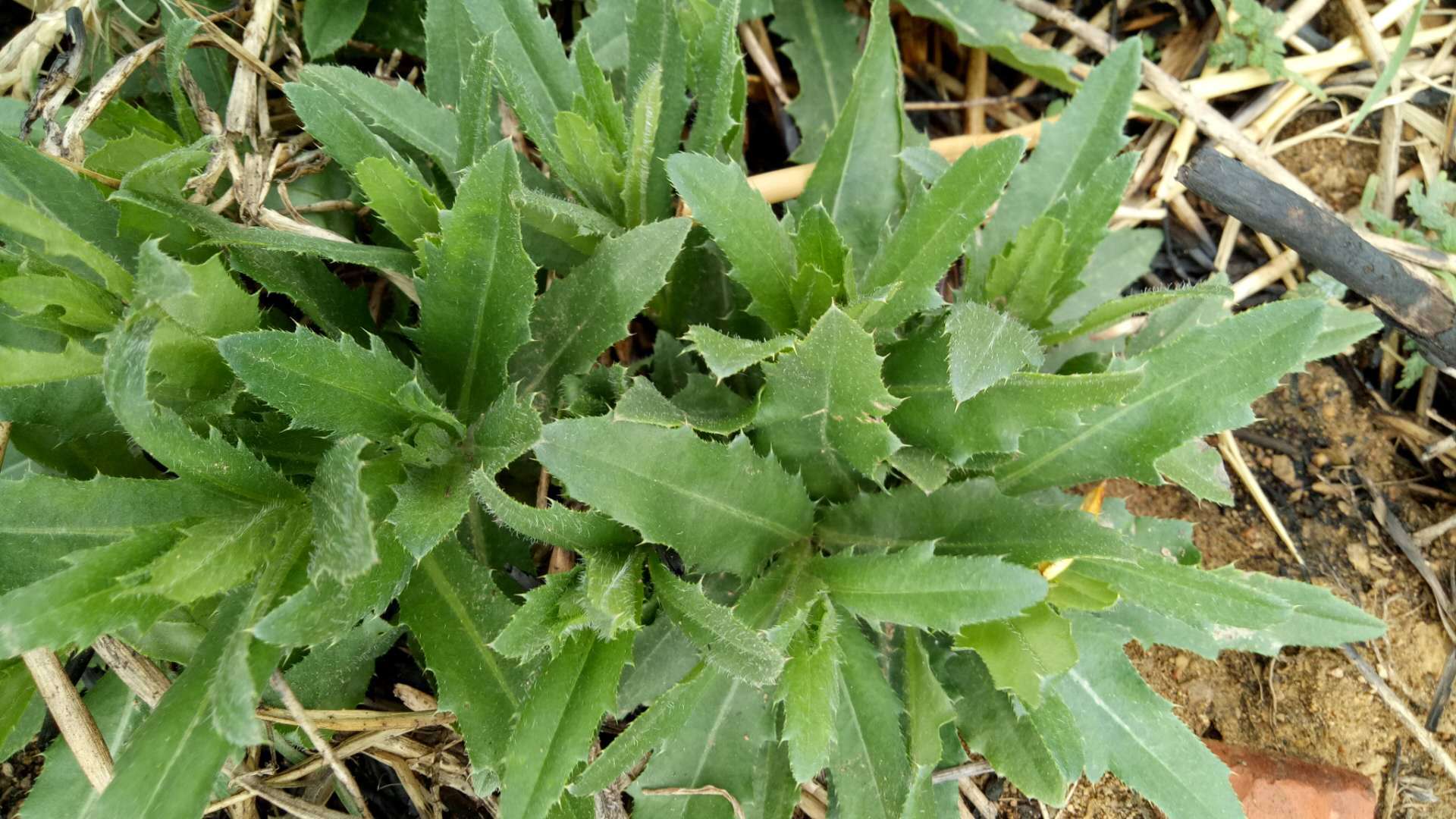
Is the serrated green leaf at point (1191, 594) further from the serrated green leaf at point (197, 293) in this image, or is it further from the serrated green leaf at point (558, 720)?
the serrated green leaf at point (197, 293)

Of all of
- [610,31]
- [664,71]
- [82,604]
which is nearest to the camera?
[82,604]

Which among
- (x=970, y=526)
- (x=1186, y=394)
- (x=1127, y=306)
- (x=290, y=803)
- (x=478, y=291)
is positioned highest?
(x=478, y=291)

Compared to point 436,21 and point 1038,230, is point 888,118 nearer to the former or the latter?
point 1038,230

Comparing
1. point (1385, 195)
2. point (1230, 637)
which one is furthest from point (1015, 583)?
point (1385, 195)

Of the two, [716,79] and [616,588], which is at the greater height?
[716,79]

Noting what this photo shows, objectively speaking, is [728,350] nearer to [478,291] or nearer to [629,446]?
[629,446]

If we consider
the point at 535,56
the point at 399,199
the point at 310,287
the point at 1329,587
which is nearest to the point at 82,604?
the point at 310,287

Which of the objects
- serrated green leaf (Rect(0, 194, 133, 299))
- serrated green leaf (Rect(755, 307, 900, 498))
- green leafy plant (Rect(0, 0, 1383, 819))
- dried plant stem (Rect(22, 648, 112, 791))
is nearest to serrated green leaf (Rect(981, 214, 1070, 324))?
green leafy plant (Rect(0, 0, 1383, 819))
